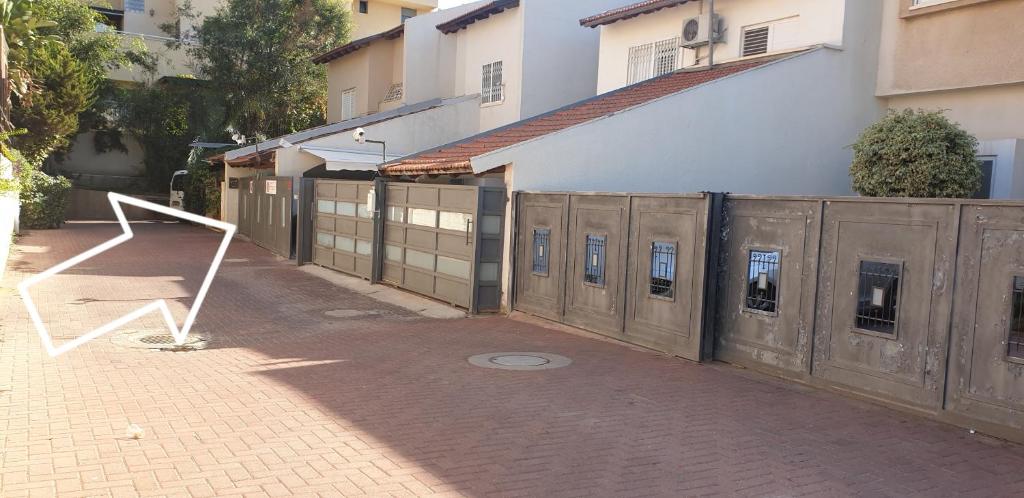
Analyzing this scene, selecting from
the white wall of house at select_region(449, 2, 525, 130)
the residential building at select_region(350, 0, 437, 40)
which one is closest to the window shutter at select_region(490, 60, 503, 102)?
the white wall of house at select_region(449, 2, 525, 130)

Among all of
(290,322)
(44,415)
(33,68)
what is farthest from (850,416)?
(33,68)

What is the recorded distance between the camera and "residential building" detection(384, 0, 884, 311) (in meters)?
12.6

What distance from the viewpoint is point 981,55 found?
492 inches

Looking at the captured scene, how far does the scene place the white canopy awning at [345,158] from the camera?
65.8 feet

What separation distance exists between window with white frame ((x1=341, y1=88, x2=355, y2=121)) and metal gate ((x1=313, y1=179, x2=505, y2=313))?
1131 cm

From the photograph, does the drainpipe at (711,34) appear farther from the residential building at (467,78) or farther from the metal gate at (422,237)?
the metal gate at (422,237)

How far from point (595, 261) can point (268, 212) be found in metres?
13.9

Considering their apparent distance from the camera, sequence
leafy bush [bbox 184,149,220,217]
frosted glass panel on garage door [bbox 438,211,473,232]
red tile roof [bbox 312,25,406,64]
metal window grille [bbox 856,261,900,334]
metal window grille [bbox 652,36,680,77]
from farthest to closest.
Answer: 1. leafy bush [bbox 184,149,220,217]
2. red tile roof [bbox 312,25,406,64]
3. metal window grille [bbox 652,36,680,77]
4. frosted glass panel on garage door [bbox 438,211,473,232]
5. metal window grille [bbox 856,261,900,334]

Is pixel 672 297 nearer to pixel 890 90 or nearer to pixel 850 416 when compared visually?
pixel 850 416

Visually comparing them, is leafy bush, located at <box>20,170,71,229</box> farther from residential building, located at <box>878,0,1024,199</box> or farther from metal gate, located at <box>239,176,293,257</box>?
residential building, located at <box>878,0,1024,199</box>

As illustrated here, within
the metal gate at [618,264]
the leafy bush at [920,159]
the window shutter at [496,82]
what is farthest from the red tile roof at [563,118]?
the window shutter at [496,82]

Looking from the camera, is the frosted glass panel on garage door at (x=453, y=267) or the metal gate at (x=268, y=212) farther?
the metal gate at (x=268, y=212)

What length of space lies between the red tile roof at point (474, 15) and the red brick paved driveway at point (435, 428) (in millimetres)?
12068

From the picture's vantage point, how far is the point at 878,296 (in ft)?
24.2
